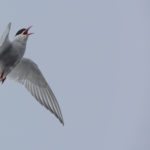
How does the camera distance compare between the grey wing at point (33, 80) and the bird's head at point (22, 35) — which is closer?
the bird's head at point (22, 35)

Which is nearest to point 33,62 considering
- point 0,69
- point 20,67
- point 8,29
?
point 20,67

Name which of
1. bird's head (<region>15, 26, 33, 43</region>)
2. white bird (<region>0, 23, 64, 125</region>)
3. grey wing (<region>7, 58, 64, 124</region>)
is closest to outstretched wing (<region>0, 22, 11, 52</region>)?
white bird (<region>0, 23, 64, 125</region>)

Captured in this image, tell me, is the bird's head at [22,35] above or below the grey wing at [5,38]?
above

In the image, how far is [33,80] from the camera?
843 centimetres

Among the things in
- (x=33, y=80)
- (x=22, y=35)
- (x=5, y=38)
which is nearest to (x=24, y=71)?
(x=33, y=80)

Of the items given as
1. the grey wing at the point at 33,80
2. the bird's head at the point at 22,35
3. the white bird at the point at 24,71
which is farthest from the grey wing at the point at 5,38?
the grey wing at the point at 33,80

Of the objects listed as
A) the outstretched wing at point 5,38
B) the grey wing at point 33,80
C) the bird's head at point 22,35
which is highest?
the bird's head at point 22,35

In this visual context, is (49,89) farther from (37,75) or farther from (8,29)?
(8,29)

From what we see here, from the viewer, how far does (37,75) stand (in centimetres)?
844

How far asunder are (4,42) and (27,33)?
0.69 meters

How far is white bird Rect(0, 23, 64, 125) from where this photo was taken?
299 inches

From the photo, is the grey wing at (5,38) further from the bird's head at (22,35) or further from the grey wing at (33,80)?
the grey wing at (33,80)

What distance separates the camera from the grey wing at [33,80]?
8.27 meters

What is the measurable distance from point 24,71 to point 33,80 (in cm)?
19
